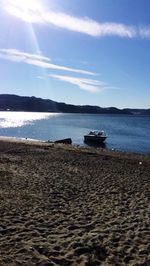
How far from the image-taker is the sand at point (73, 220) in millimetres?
9773

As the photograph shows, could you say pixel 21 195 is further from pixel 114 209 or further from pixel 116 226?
pixel 116 226

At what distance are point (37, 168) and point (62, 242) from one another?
15.7 m

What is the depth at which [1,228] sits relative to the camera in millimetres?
11484

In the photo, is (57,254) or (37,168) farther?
(37,168)

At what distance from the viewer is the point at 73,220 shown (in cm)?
1298

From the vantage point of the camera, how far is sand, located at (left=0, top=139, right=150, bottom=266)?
32.1 feet

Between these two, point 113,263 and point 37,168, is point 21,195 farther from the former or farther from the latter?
point 37,168

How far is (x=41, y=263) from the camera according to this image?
9.08 m

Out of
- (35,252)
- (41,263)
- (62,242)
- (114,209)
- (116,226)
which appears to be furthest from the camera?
(114,209)

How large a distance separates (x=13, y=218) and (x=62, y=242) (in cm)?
261

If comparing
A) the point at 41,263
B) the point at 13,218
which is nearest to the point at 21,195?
the point at 13,218

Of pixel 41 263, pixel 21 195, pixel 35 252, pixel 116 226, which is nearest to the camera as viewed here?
pixel 41 263

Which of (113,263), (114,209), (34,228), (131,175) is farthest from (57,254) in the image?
(131,175)

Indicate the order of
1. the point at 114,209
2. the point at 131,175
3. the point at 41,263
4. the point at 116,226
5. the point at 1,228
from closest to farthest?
the point at 41,263
the point at 1,228
the point at 116,226
the point at 114,209
the point at 131,175
